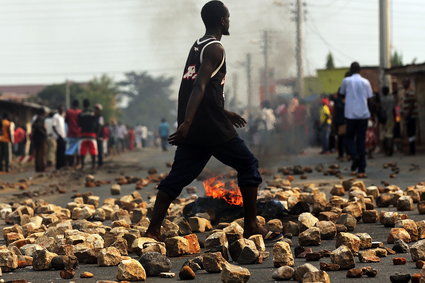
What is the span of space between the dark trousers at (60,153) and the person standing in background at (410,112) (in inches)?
336

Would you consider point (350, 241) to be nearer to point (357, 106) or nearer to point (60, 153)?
point (357, 106)

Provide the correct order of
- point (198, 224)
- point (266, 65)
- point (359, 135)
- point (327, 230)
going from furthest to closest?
point (359, 135) < point (266, 65) < point (198, 224) < point (327, 230)

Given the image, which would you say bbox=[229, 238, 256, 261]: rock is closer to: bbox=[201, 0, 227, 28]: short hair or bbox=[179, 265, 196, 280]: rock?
bbox=[179, 265, 196, 280]: rock

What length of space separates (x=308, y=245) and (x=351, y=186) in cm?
415

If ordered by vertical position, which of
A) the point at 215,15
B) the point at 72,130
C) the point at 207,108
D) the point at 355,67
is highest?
the point at 215,15

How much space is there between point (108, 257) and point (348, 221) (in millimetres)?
2305

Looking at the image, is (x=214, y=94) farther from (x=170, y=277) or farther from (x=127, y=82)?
(x=127, y=82)

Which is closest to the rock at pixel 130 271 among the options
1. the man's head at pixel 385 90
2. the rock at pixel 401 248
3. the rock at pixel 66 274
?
the rock at pixel 66 274


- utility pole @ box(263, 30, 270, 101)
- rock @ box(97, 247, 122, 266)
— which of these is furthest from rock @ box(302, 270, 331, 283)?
utility pole @ box(263, 30, 270, 101)

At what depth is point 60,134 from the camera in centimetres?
2252

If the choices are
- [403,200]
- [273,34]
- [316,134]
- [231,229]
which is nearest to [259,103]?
[273,34]

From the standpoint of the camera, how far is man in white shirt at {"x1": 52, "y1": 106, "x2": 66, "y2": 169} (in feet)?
73.0

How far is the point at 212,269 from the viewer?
547 cm

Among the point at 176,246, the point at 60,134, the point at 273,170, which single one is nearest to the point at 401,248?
the point at 176,246
